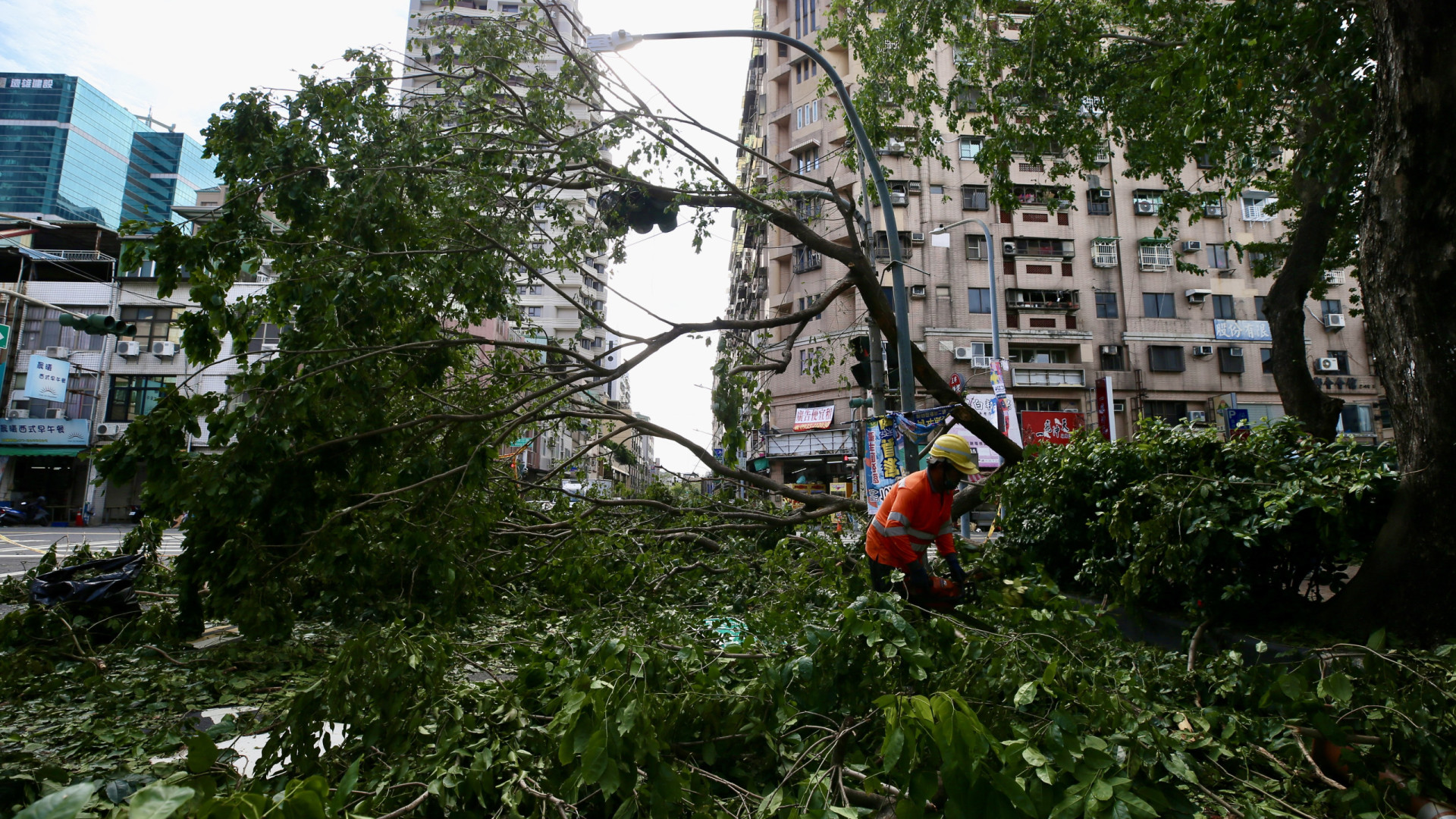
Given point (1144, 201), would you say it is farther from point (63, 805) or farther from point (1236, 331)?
point (63, 805)

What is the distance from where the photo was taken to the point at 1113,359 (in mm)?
31297

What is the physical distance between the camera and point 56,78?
81.8 metres

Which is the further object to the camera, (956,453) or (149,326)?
(149,326)

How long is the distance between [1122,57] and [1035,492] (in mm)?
6162

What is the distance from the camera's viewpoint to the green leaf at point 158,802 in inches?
54.5

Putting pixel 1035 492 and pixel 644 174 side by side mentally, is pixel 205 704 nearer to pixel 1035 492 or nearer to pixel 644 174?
pixel 644 174

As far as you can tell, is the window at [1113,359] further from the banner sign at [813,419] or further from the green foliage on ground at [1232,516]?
the green foliage on ground at [1232,516]

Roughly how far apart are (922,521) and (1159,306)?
106ft

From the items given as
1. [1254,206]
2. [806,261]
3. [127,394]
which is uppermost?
[1254,206]

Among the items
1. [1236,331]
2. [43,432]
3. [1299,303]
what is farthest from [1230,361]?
[43,432]

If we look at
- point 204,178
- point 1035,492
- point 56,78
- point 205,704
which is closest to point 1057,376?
point 1035,492

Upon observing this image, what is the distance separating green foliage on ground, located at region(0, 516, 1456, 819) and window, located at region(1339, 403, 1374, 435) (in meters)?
34.6

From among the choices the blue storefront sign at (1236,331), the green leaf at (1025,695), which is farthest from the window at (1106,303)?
the green leaf at (1025,695)

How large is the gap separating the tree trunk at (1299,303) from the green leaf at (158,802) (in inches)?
350
